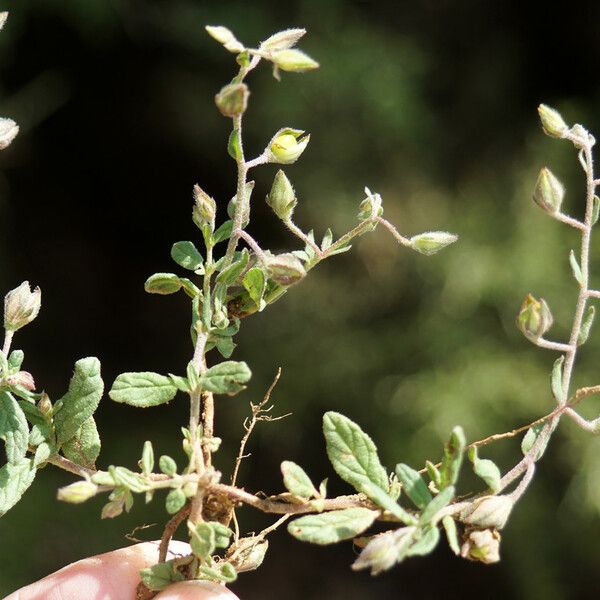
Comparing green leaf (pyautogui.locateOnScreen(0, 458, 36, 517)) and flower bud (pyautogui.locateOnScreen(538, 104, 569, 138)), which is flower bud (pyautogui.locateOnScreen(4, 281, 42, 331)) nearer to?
green leaf (pyautogui.locateOnScreen(0, 458, 36, 517))

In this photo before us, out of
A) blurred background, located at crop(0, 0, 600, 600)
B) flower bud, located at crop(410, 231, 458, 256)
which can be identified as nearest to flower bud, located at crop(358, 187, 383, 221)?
flower bud, located at crop(410, 231, 458, 256)

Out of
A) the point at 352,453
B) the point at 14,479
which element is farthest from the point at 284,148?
the point at 14,479

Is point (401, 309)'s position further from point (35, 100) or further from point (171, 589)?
point (171, 589)

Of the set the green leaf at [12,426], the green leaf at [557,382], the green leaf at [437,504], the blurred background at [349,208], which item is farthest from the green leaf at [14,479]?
the blurred background at [349,208]

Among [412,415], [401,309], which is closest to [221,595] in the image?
[412,415]

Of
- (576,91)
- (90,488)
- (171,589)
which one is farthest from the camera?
(576,91)

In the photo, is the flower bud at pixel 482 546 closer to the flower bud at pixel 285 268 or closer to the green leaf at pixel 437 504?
the green leaf at pixel 437 504
